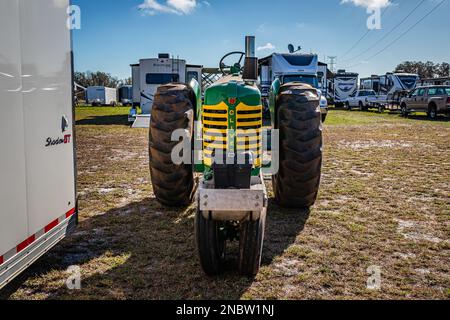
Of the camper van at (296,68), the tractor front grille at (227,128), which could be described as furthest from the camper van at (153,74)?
the tractor front grille at (227,128)

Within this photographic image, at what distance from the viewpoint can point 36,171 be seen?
350 centimetres

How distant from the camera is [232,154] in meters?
3.69

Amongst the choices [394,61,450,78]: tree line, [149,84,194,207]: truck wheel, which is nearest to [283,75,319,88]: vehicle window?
[149,84,194,207]: truck wheel

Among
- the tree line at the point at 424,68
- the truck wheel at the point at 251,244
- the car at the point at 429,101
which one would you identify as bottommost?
the truck wheel at the point at 251,244

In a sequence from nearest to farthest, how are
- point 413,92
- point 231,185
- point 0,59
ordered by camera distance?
point 0,59
point 231,185
point 413,92

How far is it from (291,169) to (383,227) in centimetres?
137

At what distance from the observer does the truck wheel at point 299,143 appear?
194 inches

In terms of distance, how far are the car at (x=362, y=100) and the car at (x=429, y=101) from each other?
5.89 meters

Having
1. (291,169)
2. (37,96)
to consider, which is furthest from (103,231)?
(291,169)

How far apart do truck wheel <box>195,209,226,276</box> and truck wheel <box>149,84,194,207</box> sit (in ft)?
5.32

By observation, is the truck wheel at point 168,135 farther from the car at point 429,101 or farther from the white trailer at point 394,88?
the white trailer at point 394,88

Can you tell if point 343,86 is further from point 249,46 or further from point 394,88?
point 249,46
